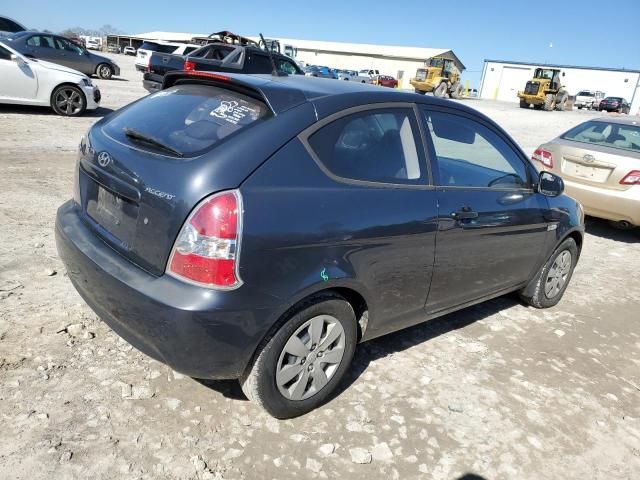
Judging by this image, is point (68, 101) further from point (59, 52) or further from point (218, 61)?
point (59, 52)

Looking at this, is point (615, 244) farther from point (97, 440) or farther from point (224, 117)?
point (97, 440)

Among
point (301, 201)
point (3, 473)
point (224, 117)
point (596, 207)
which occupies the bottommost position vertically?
point (3, 473)

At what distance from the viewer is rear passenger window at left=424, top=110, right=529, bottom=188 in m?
3.23

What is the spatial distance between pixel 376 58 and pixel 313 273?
78386 millimetres

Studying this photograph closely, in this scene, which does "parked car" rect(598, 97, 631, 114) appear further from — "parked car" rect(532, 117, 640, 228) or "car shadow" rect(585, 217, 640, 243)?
"parked car" rect(532, 117, 640, 228)

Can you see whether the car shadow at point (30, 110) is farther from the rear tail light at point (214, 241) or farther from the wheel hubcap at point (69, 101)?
the rear tail light at point (214, 241)

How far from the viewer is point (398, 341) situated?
3695mm

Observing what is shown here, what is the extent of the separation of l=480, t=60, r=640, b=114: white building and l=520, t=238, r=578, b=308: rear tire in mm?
65074

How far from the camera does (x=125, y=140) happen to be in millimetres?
2693

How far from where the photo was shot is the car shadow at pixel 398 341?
9.67ft

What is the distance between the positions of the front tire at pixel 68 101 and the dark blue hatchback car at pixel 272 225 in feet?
29.4

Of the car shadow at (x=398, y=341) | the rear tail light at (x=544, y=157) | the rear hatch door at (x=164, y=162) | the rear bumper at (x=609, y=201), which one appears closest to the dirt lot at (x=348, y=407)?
the car shadow at (x=398, y=341)

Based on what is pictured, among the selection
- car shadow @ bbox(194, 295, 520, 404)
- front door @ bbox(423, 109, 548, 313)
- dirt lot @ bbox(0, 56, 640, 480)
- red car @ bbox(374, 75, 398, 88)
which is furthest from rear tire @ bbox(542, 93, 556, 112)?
front door @ bbox(423, 109, 548, 313)

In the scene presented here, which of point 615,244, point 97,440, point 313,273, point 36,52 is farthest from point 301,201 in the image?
point 36,52
